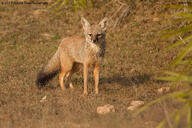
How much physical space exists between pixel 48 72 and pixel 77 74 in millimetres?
1604

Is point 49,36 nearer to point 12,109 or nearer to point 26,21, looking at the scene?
point 26,21

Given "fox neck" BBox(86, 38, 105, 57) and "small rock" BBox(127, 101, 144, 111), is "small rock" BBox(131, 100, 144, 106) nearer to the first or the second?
"small rock" BBox(127, 101, 144, 111)

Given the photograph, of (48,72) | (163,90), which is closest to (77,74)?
(48,72)

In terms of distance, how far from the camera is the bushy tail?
755cm

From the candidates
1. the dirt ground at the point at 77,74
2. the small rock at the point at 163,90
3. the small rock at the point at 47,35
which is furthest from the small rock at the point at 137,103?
the small rock at the point at 47,35

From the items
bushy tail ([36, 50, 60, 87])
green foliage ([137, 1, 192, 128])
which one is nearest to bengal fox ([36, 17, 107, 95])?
bushy tail ([36, 50, 60, 87])

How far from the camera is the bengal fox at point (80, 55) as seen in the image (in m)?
7.05

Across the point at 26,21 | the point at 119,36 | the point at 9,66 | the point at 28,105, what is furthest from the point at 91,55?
the point at 26,21

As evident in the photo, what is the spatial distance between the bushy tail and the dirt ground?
0.19 m

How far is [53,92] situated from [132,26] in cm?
734

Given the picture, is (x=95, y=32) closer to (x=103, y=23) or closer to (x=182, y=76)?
(x=103, y=23)

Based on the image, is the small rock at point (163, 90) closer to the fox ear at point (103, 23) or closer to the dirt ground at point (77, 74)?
the dirt ground at point (77, 74)

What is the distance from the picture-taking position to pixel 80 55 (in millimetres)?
7469

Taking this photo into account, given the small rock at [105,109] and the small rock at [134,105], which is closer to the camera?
the small rock at [105,109]
